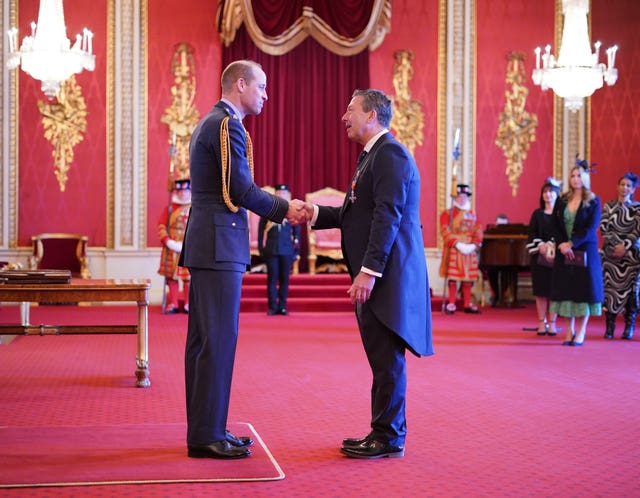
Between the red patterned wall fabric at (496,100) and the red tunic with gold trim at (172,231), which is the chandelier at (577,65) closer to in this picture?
the red patterned wall fabric at (496,100)

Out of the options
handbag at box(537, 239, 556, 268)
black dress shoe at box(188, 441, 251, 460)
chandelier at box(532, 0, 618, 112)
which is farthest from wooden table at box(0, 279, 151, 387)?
chandelier at box(532, 0, 618, 112)

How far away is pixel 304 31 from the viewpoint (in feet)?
39.0

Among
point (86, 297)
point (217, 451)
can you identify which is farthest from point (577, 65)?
point (217, 451)

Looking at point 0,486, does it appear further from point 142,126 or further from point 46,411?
point 142,126

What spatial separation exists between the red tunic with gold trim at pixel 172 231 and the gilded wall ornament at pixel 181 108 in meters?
1.71

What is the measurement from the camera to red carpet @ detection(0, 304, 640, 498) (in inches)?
126

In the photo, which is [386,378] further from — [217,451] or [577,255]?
[577,255]

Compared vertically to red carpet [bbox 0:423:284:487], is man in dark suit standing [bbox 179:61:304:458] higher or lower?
higher

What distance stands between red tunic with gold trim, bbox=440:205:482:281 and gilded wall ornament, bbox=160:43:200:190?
3632mm

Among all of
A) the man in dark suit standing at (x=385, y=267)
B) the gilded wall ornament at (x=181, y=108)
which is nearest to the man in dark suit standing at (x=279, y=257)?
the gilded wall ornament at (x=181, y=108)

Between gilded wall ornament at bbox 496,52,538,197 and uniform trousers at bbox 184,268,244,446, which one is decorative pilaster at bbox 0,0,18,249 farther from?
uniform trousers at bbox 184,268,244,446

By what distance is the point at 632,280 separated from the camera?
8180 millimetres

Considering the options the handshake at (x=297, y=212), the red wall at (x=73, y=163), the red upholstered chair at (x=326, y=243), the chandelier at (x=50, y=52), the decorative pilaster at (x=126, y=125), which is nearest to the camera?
the handshake at (x=297, y=212)

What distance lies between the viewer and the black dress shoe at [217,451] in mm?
3475
